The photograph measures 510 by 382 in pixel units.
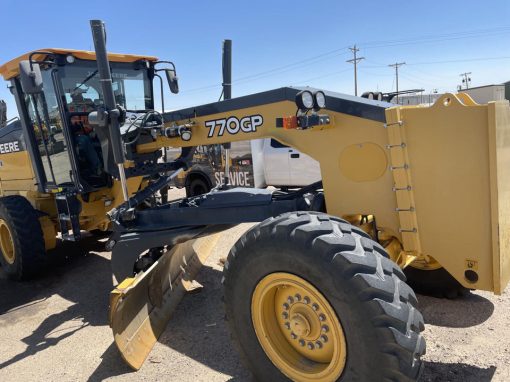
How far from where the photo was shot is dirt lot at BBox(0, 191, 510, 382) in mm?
3021

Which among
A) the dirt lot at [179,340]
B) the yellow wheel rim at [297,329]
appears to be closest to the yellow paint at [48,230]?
the dirt lot at [179,340]

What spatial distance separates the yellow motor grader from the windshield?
1.02 ft

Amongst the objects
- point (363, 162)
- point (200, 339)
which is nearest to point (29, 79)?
point (200, 339)

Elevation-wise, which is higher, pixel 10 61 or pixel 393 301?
pixel 10 61

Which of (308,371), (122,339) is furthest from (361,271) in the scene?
(122,339)

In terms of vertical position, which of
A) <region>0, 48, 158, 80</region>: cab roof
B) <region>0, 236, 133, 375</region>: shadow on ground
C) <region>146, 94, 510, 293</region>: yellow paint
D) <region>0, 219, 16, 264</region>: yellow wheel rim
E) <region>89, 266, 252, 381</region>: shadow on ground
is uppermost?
<region>0, 48, 158, 80</region>: cab roof

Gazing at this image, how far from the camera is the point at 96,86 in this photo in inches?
201

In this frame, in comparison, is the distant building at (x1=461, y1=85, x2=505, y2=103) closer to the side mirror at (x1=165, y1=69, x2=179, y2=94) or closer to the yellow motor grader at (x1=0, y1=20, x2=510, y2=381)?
the side mirror at (x1=165, y1=69, x2=179, y2=94)

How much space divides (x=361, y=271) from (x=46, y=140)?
4.51m

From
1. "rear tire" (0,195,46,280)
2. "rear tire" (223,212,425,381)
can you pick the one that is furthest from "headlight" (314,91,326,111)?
"rear tire" (0,195,46,280)

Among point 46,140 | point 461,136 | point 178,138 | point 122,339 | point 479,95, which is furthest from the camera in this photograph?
point 479,95

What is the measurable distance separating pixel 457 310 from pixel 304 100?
2367 millimetres

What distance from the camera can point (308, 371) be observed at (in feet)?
8.26

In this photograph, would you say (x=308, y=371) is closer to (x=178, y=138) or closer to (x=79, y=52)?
(x=178, y=138)
